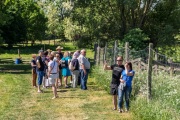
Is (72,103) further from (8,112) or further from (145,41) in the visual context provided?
(145,41)

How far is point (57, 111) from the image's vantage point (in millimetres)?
11023

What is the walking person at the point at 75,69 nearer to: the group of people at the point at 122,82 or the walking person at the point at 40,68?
the walking person at the point at 40,68

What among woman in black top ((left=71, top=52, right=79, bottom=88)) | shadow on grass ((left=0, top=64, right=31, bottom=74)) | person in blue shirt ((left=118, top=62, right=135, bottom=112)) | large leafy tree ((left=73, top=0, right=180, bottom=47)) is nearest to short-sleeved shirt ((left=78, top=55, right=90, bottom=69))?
woman in black top ((left=71, top=52, right=79, bottom=88))

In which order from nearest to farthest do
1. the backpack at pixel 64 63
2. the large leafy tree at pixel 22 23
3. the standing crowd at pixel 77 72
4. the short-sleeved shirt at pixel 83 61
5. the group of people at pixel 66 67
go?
1. the standing crowd at pixel 77 72
2. the group of people at pixel 66 67
3. the short-sleeved shirt at pixel 83 61
4. the backpack at pixel 64 63
5. the large leafy tree at pixel 22 23

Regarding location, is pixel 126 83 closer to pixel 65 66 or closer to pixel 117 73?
pixel 117 73

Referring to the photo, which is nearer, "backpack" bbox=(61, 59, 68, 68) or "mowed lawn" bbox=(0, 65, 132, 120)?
"mowed lawn" bbox=(0, 65, 132, 120)

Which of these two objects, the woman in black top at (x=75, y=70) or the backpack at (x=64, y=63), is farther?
the backpack at (x=64, y=63)

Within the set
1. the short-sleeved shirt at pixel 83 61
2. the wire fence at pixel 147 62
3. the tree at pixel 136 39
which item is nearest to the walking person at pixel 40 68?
the short-sleeved shirt at pixel 83 61

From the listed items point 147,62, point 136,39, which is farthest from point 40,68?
point 136,39

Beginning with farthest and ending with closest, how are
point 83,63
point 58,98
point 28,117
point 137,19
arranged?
point 137,19, point 83,63, point 58,98, point 28,117

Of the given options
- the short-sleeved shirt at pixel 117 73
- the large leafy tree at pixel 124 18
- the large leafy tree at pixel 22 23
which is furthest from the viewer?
the large leafy tree at pixel 22 23

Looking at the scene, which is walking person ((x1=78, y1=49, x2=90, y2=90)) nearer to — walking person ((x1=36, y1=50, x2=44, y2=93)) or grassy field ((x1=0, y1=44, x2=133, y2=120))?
grassy field ((x1=0, y1=44, x2=133, y2=120))

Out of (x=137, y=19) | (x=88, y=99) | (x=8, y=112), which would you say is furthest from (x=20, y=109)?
(x=137, y=19)

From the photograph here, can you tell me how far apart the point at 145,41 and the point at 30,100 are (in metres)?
15.7
